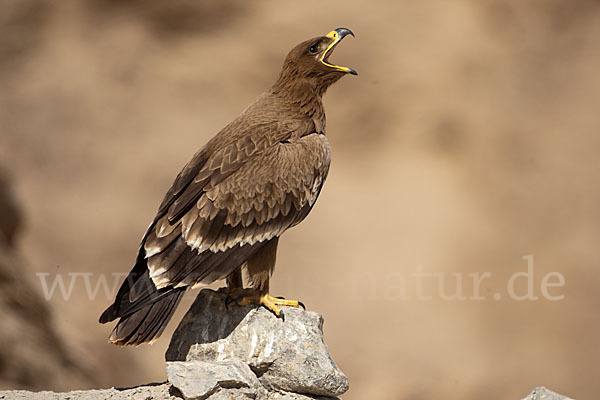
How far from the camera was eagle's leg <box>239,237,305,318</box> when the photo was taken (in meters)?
4.84

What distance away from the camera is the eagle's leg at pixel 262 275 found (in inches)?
191

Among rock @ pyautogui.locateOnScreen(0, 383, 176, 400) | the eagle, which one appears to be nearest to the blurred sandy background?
rock @ pyautogui.locateOnScreen(0, 383, 176, 400)

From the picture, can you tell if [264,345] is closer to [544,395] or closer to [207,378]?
[207,378]

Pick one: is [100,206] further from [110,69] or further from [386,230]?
[386,230]

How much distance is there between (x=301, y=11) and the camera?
15414mm

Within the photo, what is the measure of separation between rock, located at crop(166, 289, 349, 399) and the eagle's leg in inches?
1.9

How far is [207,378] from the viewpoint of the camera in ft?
14.2

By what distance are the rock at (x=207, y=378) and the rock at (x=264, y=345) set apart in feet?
0.51

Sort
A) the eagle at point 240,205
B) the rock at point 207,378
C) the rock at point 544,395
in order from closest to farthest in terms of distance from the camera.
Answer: the rock at point 207,378
the eagle at point 240,205
the rock at point 544,395

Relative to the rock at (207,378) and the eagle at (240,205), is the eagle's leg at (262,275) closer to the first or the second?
the eagle at (240,205)

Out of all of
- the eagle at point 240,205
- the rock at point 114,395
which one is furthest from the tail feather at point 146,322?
the rock at point 114,395

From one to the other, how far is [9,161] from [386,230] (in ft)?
26.0

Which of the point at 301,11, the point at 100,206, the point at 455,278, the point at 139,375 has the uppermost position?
the point at 301,11

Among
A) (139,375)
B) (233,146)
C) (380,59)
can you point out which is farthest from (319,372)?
(380,59)
